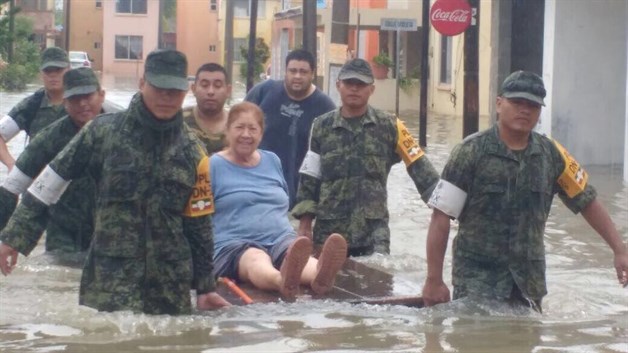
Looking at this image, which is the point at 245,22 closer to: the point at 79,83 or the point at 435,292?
the point at 79,83

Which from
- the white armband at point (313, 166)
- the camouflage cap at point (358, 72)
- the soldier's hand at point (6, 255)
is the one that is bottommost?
the soldier's hand at point (6, 255)

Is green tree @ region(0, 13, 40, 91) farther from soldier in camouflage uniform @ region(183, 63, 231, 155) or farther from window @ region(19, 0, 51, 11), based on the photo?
window @ region(19, 0, 51, 11)

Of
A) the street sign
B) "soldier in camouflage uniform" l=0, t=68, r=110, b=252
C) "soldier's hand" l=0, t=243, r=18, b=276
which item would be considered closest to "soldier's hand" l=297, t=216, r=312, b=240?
"soldier in camouflage uniform" l=0, t=68, r=110, b=252

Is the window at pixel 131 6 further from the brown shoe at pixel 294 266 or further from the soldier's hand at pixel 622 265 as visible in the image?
the soldier's hand at pixel 622 265

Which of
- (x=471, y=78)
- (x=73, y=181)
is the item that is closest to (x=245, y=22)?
(x=471, y=78)

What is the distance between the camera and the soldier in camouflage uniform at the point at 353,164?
873 cm

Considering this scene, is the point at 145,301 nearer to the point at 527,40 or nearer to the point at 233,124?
the point at 233,124

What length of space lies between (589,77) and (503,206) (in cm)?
1323

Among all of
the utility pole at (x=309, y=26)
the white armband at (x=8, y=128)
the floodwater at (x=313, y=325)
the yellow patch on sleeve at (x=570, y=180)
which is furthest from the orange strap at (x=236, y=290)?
the utility pole at (x=309, y=26)

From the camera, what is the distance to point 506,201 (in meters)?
6.78

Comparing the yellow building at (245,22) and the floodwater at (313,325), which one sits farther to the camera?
the yellow building at (245,22)

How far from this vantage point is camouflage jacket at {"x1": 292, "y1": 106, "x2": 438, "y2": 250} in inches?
344

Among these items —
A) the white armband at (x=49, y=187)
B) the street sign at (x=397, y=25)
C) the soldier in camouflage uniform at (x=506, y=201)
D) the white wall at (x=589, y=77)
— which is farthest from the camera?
the street sign at (x=397, y=25)

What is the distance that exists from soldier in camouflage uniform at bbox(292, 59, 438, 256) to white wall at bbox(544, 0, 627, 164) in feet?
35.9
